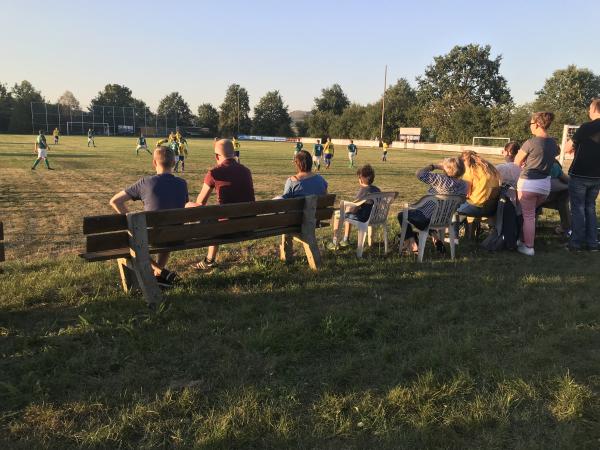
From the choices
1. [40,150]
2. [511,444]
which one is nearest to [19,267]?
[511,444]

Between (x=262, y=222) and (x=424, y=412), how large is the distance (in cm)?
286

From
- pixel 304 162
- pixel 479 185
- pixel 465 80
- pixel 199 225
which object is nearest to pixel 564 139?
pixel 479 185

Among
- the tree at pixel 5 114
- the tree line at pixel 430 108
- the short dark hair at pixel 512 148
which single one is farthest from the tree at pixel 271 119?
the short dark hair at pixel 512 148

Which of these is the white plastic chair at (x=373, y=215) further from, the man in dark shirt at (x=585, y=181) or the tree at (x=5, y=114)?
the tree at (x=5, y=114)

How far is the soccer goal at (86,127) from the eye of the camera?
260ft

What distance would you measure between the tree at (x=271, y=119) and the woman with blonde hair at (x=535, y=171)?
94.7 metres

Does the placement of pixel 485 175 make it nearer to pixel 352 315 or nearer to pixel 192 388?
pixel 352 315

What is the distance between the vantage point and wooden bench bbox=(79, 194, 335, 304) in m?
4.01

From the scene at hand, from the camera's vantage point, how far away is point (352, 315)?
3.95 meters

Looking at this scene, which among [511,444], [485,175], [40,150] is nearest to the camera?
[511,444]

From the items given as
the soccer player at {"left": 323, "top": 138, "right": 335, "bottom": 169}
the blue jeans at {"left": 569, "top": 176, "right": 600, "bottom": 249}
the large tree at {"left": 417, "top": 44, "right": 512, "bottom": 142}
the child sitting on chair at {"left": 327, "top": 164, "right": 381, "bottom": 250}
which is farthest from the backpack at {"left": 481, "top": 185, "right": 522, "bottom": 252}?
the large tree at {"left": 417, "top": 44, "right": 512, "bottom": 142}

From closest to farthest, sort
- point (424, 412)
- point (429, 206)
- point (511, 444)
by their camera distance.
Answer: point (511, 444) < point (424, 412) < point (429, 206)

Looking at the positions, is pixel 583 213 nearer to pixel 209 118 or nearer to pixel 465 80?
pixel 465 80

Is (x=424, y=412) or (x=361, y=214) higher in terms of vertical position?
(x=361, y=214)
